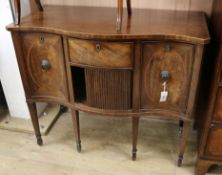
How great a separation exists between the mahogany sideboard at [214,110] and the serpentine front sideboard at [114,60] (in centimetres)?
8

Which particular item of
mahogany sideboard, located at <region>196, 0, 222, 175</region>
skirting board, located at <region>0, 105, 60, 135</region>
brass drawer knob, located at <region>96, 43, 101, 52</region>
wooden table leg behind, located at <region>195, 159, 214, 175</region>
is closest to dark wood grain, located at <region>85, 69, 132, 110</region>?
brass drawer knob, located at <region>96, 43, 101, 52</region>

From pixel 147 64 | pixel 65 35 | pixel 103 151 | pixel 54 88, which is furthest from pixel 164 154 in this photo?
pixel 65 35

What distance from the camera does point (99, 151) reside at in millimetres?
1547

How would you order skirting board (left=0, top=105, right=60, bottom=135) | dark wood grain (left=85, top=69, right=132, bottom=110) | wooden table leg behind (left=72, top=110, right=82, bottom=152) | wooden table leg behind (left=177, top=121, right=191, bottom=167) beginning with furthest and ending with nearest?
skirting board (left=0, top=105, right=60, bottom=135), wooden table leg behind (left=72, top=110, right=82, bottom=152), wooden table leg behind (left=177, top=121, right=191, bottom=167), dark wood grain (left=85, top=69, right=132, bottom=110)

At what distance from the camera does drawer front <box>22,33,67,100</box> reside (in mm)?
1169

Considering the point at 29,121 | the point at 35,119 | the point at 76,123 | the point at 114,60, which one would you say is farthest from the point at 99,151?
the point at 114,60

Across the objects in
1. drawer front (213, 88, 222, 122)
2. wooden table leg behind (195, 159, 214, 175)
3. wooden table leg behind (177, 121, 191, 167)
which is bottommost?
wooden table leg behind (195, 159, 214, 175)

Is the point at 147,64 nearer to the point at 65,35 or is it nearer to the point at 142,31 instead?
the point at 142,31

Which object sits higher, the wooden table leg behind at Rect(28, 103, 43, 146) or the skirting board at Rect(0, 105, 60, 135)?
the wooden table leg behind at Rect(28, 103, 43, 146)

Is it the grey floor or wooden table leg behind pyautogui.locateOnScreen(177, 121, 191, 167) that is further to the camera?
the grey floor

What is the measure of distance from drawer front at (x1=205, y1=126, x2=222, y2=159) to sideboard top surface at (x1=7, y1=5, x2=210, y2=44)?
47 centimetres

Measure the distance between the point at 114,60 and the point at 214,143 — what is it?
2.15 ft

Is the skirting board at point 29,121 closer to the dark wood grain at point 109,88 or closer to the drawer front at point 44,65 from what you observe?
the drawer front at point 44,65

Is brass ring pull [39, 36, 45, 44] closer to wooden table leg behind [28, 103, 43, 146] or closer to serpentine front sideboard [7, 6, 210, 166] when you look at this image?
serpentine front sideboard [7, 6, 210, 166]
